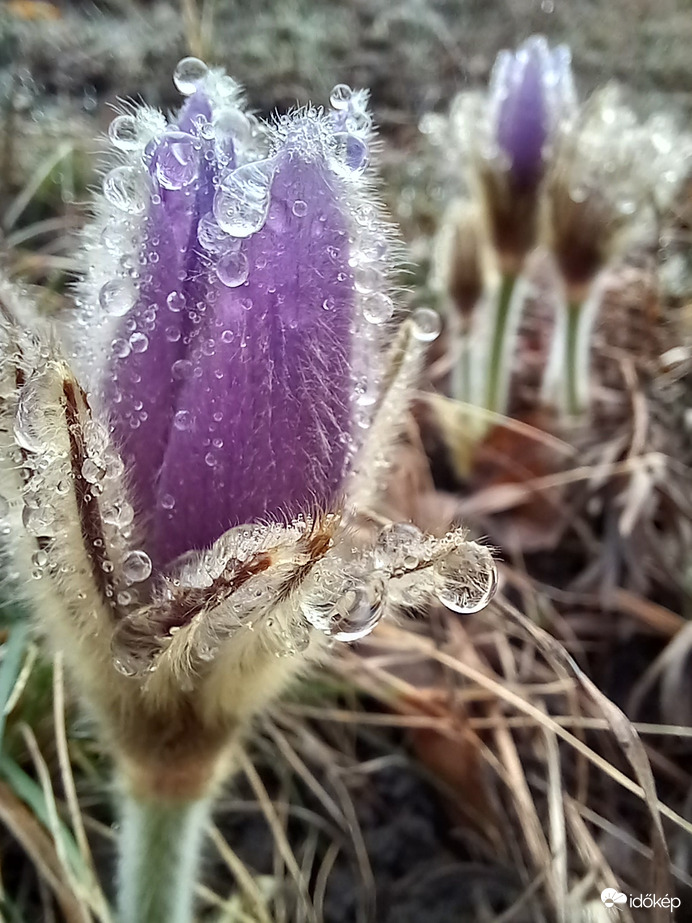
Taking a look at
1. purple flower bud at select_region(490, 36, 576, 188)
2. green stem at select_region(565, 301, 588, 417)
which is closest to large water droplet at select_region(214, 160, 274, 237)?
purple flower bud at select_region(490, 36, 576, 188)

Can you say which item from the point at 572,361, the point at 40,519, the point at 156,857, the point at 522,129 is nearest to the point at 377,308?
the point at 40,519

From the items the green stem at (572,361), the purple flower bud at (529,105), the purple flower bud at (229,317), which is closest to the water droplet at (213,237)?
the purple flower bud at (229,317)

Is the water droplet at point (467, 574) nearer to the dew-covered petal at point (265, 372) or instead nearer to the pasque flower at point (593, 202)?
the dew-covered petal at point (265, 372)

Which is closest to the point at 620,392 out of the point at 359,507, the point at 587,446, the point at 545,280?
the point at 587,446

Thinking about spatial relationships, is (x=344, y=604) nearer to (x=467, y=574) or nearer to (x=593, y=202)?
(x=467, y=574)

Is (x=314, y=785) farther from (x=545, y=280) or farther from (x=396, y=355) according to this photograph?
(x=545, y=280)

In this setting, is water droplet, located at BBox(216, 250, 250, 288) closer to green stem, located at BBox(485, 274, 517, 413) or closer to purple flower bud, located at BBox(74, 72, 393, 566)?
purple flower bud, located at BBox(74, 72, 393, 566)
